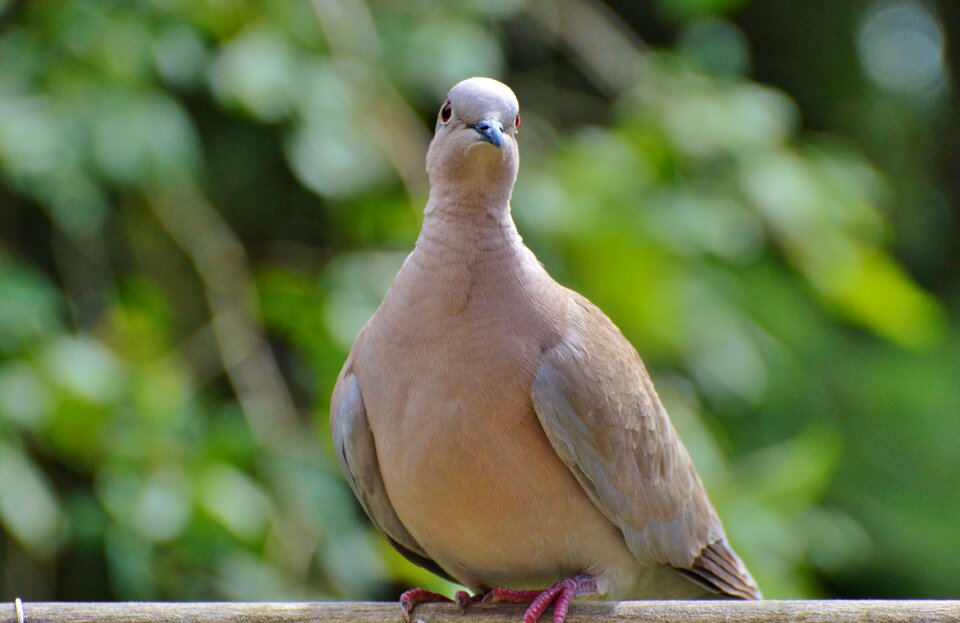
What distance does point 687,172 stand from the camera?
3338mm

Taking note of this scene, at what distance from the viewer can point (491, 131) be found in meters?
1.93

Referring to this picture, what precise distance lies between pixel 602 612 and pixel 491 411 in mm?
363

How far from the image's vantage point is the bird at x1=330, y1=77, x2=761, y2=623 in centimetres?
189

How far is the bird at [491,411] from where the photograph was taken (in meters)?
1.89

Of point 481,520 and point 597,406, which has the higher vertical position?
point 597,406

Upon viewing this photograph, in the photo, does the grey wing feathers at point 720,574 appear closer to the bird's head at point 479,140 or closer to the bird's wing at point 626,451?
the bird's wing at point 626,451

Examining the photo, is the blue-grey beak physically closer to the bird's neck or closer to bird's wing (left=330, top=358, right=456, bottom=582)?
the bird's neck

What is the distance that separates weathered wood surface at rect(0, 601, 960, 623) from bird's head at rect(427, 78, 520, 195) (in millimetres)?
738

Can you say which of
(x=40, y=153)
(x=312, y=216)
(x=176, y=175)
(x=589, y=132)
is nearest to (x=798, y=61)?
(x=589, y=132)

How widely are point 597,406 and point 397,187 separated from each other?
1513 millimetres

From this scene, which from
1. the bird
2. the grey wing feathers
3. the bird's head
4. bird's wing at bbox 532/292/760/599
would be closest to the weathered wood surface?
the bird

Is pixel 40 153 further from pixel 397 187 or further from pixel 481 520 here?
pixel 481 520

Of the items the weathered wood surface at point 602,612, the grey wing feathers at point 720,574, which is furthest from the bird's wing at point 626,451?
the weathered wood surface at point 602,612

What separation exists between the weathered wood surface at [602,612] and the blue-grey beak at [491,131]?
2.54 ft
